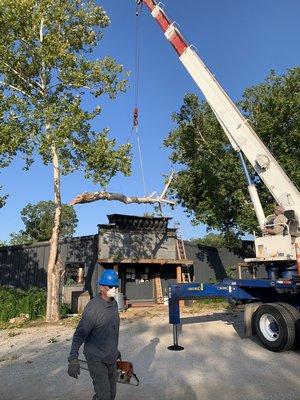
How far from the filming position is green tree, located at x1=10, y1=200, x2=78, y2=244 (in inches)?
2191

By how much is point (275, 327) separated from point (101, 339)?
707cm

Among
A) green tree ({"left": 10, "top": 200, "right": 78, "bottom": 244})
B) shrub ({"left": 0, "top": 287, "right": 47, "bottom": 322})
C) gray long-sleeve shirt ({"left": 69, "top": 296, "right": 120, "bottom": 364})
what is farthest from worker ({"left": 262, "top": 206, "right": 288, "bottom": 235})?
green tree ({"left": 10, "top": 200, "right": 78, "bottom": 244})

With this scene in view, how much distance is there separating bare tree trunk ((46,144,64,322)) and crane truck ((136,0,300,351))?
8027mm

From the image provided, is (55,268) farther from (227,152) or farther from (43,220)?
(43,220)

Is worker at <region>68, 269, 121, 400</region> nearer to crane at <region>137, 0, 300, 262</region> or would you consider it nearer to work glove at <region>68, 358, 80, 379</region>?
work glove at <region>68, 358, 80, 379</region>

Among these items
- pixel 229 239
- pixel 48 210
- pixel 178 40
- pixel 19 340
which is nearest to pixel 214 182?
pixel 229 239

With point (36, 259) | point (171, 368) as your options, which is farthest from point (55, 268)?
point (171, 368)

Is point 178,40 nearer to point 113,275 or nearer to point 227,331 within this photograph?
point 227,331

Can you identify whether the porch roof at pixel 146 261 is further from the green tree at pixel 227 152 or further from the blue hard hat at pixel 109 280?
the blue hard hat at pixel 109 280

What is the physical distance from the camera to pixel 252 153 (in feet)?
45.6

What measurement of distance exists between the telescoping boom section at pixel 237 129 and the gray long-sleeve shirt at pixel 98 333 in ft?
→ 26.9

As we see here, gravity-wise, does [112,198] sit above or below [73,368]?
above

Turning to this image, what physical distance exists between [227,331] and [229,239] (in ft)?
52.1

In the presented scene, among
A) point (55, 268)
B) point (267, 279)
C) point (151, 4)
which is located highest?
point (151, 4)
